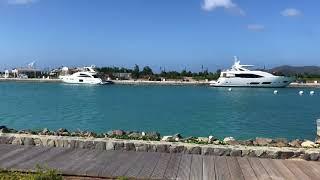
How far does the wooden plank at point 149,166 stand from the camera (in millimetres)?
7297

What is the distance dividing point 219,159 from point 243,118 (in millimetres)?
26001

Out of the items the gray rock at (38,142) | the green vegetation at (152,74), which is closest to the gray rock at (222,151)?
the gray rock at (38,142)

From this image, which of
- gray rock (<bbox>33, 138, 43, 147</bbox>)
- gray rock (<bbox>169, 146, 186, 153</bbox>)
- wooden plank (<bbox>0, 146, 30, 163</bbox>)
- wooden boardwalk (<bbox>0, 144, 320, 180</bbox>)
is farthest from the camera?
gray rock (<bbox>33, 138, 43, 147</bbox>)

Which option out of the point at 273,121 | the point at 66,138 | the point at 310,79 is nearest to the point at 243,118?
the point at 273,121

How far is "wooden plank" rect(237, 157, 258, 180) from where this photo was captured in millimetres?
7367

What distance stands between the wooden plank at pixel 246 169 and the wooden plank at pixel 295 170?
2.28 ft

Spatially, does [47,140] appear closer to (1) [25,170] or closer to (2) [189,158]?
(1) [25,170]

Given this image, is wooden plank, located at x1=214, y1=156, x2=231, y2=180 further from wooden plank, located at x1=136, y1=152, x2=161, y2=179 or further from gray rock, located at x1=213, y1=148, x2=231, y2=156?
wooden plank, located at x1=136, y1=152, x2=161, y2=179

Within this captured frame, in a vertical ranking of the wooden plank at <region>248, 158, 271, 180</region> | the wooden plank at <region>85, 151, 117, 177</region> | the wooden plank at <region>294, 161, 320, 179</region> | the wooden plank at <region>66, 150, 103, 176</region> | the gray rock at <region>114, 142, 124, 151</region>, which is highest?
the gray rock at <region>114, 142, 124, 151</region>

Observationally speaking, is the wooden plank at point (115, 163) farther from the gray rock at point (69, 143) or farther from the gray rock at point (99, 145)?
the gray rock at point (69, 143)

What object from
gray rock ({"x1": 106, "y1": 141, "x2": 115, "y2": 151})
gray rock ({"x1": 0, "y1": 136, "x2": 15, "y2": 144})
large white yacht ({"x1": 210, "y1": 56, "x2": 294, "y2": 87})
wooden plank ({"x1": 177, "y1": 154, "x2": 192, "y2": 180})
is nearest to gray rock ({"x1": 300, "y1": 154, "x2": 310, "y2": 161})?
wooden plank ({"x1": 177, "y1": 154, "x2": 192, "y2": 180})

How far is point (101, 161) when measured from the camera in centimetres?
819

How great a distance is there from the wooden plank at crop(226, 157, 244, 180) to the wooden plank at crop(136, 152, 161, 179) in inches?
51.3

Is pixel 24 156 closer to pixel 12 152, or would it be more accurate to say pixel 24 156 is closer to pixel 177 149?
pixel 12 152
